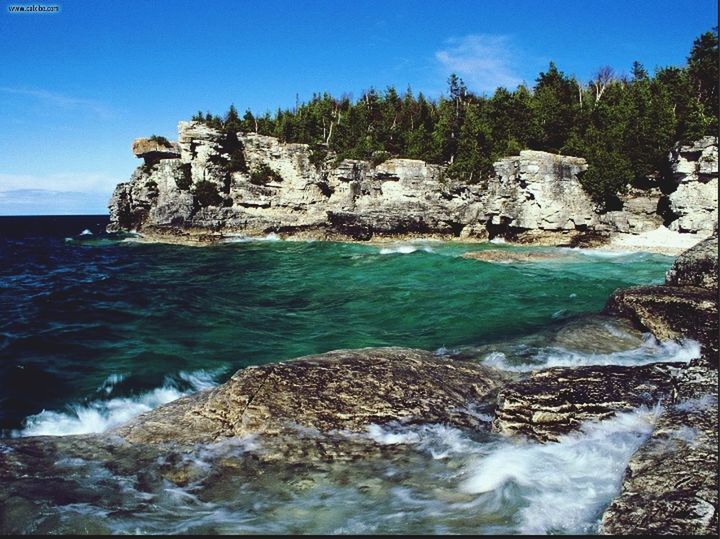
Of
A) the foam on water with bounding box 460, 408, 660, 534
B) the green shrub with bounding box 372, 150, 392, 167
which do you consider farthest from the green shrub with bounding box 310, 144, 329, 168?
the foam on water with bounding box 460, 408, 660, 534

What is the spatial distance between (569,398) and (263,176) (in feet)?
173

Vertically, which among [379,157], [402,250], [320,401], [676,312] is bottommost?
[320,401]

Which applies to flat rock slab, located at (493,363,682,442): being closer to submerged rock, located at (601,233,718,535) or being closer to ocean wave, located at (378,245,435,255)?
submerged rock, located at (601,233,718,535)

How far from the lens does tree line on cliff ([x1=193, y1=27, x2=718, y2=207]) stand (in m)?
42.2

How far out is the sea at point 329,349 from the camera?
17.7 feet

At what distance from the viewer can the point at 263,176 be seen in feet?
184

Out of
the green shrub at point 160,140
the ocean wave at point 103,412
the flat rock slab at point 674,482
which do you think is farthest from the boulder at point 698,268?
the green shrub at point 160,140

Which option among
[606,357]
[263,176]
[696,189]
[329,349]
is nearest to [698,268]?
[606,357]

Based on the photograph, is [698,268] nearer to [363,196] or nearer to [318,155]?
[363,196]

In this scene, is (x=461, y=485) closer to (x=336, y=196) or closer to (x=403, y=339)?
(x=403, y=339)

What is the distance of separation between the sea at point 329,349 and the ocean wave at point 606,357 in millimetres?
56

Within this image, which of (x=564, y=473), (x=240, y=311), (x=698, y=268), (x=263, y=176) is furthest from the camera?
(x=263, y=176)

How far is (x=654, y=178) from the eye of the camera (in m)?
42.4

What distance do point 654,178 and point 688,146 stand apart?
19.3 ft
